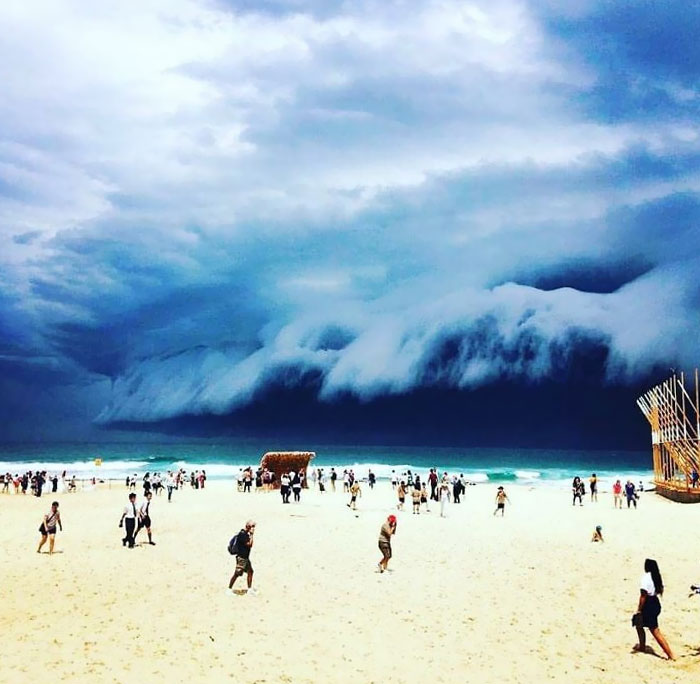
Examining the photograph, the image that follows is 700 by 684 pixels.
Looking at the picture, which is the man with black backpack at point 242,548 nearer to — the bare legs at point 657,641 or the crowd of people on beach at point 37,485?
the bare legs at point 657,641

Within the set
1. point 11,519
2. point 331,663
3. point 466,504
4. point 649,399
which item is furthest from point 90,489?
point 331,663

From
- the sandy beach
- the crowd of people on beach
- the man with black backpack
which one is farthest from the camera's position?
the crowd of people on beach

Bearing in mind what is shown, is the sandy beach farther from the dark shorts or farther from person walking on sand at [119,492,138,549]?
the dark shorts

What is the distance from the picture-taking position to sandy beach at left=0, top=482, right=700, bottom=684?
11.8 metres

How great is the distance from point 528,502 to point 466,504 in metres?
5.98

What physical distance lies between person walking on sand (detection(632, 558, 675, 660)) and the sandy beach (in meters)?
0.35

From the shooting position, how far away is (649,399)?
172 ft

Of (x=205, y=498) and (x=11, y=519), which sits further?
(x=205, y=498)

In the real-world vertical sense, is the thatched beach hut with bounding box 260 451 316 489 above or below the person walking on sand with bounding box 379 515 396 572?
above

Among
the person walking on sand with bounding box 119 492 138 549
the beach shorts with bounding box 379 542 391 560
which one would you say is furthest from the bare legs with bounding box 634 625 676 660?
the person walking on sand with bounding box 119 492 138 549

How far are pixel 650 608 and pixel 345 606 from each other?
20.7 feet

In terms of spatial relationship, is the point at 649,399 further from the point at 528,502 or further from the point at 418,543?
the point at 418,543

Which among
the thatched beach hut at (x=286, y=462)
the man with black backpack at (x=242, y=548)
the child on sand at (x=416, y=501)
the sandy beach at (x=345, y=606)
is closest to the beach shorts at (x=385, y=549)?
the sandy beach at (x=345, y=606)

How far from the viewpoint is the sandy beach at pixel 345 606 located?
11812 mm
